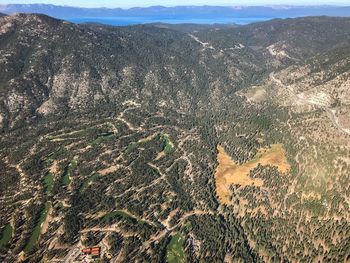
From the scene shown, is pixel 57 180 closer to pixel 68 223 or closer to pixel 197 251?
pixel 68 223

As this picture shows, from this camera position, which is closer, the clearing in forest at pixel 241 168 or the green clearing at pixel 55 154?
the clearing in forest at pixel 241 168

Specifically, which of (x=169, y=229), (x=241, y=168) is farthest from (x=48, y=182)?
(x=241, y=168)

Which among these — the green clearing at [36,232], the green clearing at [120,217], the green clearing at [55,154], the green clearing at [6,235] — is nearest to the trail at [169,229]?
the green clearing at [120,217]

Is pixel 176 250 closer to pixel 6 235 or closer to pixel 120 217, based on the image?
pixel 120 217

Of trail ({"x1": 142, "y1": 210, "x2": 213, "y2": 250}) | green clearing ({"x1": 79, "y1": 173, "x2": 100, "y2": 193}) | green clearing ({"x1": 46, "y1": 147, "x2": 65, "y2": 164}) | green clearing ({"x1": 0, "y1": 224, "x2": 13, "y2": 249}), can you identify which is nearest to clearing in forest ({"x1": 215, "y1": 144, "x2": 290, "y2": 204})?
trail ({"x1": 142, "y1": 210, "x2": 213, "y2": 250})

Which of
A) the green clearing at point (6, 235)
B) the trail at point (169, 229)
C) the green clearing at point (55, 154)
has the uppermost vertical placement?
the green clearing at point (55, 154)

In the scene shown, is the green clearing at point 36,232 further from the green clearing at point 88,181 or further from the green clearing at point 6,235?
the green clearing at point 88,181

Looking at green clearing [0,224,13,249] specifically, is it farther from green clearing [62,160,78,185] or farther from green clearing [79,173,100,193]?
green clearing [62,160,78,185]
